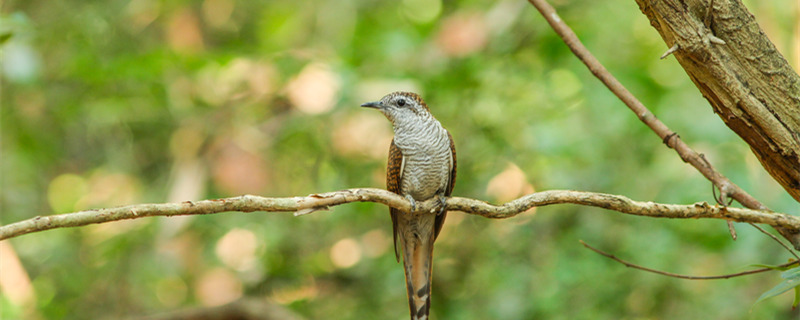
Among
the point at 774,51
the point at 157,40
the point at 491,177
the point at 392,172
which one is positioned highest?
the point at 157,40

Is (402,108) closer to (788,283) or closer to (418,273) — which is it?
(418,273)

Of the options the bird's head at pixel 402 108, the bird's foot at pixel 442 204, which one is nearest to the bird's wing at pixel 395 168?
the bird's head at pixel 402 108

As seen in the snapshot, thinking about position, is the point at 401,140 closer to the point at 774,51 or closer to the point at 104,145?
the point at 774,51

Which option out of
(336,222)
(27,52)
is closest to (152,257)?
(336,222)

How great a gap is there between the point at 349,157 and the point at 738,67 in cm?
438

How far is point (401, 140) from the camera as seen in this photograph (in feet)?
11.5

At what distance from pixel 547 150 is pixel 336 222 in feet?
7.91

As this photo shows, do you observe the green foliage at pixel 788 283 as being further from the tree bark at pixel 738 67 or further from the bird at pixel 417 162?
the bird at pixel 417 162

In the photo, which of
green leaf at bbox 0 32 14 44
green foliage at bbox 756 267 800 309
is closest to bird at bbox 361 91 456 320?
green leaf at bbox 0 32 14 44

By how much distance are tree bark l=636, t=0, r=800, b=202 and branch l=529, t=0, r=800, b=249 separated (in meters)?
0.24

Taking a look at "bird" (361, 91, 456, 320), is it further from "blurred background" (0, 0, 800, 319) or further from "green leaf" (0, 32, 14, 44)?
"green leaf" (0, 32, 14, 44)

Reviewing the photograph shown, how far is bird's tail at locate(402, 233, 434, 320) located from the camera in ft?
11.6

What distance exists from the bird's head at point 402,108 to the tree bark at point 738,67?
1.72m

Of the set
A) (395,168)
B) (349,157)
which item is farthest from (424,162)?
(349,157)
